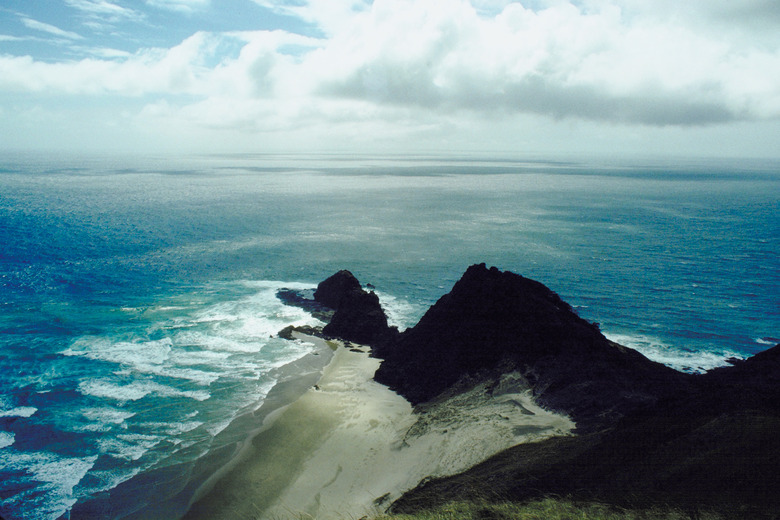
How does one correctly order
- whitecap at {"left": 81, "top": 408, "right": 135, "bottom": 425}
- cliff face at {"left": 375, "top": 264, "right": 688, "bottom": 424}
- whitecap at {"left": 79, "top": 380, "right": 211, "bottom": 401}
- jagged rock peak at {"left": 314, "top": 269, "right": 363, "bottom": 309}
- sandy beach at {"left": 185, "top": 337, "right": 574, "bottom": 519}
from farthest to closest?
jagged rock peak at {"left": 314, "top": 269, "right": 363, "bottom": 309} → whitecap at {"left": 79, "top": 380, "right": 211, "bottom": 401} → whitecap at {"left": 81, "top": 408, "right": 135, "bottom": 425} → cliff face at {"left": 375, "top": 264, "right": 688, "bottom": 424} → sandy beach at {"left": 185, "top": 337, "right": 574, "bottom": 519}

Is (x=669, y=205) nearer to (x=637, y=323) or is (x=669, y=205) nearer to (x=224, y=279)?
(x=637, y=323)

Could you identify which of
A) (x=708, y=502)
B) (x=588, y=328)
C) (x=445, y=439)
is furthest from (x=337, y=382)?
(x=708, y=502)

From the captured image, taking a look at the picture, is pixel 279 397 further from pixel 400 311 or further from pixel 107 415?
pixel 400 311

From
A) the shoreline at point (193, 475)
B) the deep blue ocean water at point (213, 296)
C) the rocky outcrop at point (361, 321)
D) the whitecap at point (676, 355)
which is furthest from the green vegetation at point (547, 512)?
the whitecap at point (676, 355)

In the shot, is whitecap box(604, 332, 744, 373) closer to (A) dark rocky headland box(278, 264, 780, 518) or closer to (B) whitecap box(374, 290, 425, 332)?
(A) dark rocky headland box(278, 264, 780, 518)

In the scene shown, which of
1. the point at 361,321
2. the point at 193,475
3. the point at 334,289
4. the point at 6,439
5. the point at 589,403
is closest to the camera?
the point at 193,475

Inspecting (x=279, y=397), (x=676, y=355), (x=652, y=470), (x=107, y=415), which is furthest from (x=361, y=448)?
(x=676, y=355)

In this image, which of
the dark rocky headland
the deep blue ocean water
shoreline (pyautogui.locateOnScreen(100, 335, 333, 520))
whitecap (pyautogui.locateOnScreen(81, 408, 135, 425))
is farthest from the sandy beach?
whitecap (pyautogui.locateOnScreen(81, 408, 135, 425))
